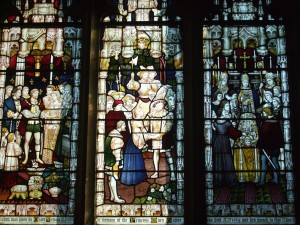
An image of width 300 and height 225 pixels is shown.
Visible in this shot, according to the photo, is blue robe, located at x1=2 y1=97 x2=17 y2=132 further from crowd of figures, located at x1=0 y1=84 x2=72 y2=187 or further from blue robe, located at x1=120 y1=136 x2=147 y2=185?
blue robe, located at x1=120 y1=136 x2=147 y2=185

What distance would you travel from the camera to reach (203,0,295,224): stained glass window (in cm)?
931

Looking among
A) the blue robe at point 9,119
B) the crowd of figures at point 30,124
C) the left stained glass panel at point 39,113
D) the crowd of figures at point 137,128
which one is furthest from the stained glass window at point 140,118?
the blue robe at point 9,119

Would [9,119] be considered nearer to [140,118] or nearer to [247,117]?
[140,118]

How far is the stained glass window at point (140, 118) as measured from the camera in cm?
937

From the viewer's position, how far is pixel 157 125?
31.9 feet

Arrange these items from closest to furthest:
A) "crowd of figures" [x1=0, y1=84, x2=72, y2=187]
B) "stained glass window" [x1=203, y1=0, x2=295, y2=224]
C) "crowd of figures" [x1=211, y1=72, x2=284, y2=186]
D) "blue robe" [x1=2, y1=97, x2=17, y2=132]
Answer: "stained glass window" [x1=203, y1=0, x2=295, y2=224], "crowd of figures" [x1=211, y1=72, x2=284, y2=186], "crowd of figures" [x1=0, y1=84, x2=72, y2=187], "blue robe" [x1=2, y1=97, x2=17, y2=132]

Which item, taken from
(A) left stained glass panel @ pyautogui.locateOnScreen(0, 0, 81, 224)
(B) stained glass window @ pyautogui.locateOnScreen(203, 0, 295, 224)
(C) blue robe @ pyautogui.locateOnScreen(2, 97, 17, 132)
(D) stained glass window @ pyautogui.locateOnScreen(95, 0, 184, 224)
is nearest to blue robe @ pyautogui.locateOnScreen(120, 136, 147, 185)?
(D) stained glass window @ pyautogui.locateOnScreen(95, 0, 184, 224)

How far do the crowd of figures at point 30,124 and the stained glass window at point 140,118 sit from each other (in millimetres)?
529

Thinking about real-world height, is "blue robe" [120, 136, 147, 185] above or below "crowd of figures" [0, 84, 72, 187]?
below

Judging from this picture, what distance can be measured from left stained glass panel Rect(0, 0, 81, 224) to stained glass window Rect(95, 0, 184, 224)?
395mm

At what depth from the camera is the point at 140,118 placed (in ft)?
32.0

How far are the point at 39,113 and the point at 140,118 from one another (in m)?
1.27

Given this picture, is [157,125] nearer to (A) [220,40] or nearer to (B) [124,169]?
(B) [124,169]

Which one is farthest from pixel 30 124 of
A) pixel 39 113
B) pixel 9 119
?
pixel 9 119
